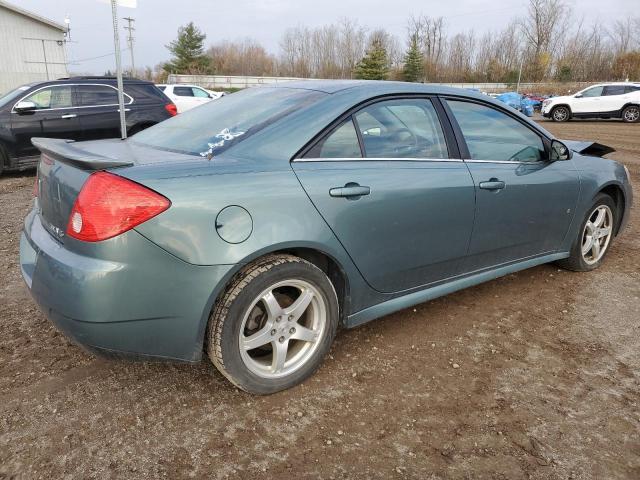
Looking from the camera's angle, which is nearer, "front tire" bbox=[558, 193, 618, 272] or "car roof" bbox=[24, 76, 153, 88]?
"front tire" bbox=[558, 193, 618, 272]

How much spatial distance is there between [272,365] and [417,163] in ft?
4.43

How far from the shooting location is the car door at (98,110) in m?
8.32

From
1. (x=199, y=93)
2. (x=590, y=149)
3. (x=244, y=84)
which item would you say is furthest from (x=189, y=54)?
(x=590, y=149)

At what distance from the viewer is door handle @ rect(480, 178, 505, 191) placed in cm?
301

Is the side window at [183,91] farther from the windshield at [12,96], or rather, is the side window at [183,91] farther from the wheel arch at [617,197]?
the wheel arch at [617,197]

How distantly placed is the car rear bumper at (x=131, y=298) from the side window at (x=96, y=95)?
23.6 feet

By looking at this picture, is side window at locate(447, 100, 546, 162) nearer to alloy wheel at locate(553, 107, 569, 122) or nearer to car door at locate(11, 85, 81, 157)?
car door at locate(11, 85, 81, 157)

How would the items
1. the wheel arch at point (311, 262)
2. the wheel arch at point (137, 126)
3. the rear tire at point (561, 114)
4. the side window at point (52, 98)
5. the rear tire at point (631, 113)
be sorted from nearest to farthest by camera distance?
the wheel arch at point (311, 262), the side window at point (52, 98), the wheel arch at point (137, 126), the rear tire at point (631, 113), the rear tire at point (561, 114)

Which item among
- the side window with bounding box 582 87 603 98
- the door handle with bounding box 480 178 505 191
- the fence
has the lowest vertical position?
the door handle with bounding box 480 178 505 191

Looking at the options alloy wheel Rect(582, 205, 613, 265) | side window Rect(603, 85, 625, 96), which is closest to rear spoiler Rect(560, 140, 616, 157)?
alloy wheel Rect(582, 205, 613, 265)

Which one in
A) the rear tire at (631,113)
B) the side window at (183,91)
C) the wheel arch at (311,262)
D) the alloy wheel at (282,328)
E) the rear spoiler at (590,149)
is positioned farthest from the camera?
the rear tire at (631,113)

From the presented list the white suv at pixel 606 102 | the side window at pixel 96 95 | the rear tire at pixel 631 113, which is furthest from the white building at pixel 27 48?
the rear tire at pixel 631 113

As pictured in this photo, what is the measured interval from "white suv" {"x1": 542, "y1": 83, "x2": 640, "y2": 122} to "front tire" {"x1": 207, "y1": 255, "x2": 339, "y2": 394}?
23.0 m

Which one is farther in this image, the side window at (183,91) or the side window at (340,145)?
the side window at (183,91)
